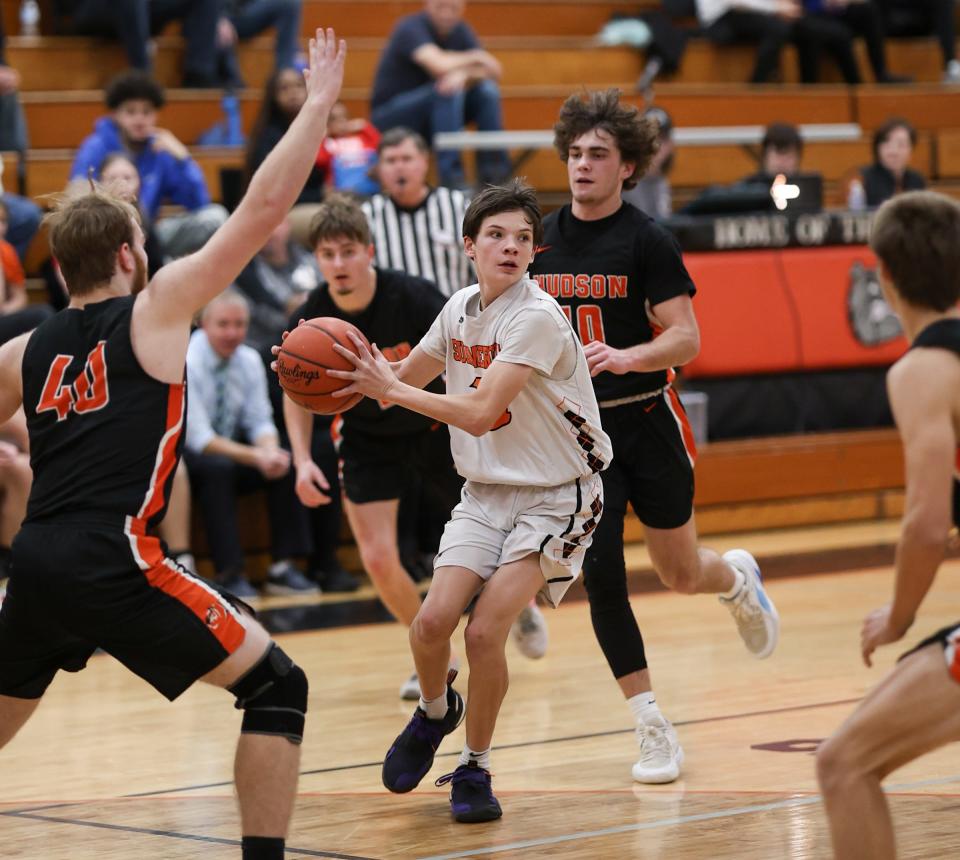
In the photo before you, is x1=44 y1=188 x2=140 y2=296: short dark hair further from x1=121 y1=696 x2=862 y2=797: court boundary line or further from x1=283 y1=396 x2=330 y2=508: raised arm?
x1=283 y1=396 x2=330 y2=508: raised arm

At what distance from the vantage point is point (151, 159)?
33.0 feet

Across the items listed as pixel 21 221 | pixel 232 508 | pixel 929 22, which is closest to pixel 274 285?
pixel 21 221

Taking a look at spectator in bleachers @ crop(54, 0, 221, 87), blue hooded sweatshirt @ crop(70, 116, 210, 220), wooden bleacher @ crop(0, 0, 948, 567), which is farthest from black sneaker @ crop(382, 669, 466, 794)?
spectator in bleachers @ crop(54, 0, 221, 87)

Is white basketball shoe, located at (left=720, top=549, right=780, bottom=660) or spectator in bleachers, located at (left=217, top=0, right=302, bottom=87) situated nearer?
white basketball shoe, located at (left=720, top=549, right=780, bottom=660)

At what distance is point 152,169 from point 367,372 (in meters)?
6.48

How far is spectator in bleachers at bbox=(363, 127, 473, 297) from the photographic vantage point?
25.3 feet

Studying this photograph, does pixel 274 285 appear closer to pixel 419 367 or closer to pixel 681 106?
pixel 681 106

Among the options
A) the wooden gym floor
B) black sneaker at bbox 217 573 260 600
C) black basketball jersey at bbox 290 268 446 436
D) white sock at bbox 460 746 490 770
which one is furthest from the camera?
black sneaker at bbox 217 573 260 600

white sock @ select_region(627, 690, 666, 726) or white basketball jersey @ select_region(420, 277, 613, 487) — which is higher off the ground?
white basketball jersey @ select_region(420, 277, 613, 487)

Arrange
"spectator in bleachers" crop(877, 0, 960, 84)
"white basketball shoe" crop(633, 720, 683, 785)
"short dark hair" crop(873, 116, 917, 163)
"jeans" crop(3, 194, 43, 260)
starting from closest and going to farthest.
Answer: "white basketball shoe" crop(633, 720, 683, 785), "jeans" crop(3, 194, 43, 260), "short dark hair" crop(873, 116, 917, 163), "spectator in bleachers" crop(877, 0, 960, 84)

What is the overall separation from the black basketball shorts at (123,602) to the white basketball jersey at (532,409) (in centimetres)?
113

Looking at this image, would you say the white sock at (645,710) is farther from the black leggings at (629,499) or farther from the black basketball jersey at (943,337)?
the black basketball jersey at (943,337)

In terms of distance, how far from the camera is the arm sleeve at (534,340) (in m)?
4.29

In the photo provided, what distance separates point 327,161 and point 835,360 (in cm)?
363
